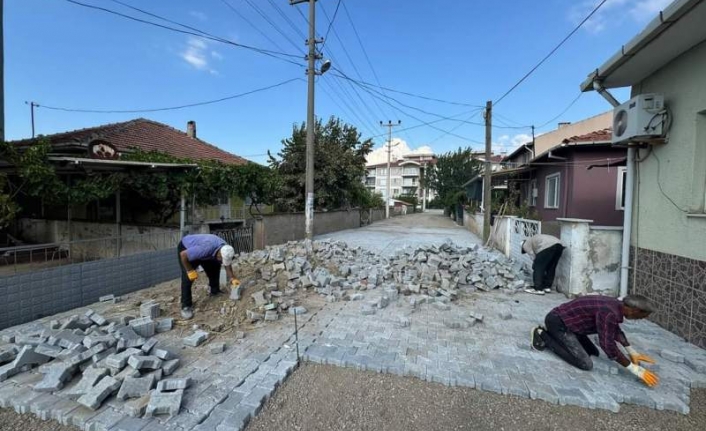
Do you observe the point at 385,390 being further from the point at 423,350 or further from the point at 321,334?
the point at 321,334

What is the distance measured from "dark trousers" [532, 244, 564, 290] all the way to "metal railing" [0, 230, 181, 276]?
24.3 feet

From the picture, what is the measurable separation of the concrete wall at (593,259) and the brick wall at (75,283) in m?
7.62

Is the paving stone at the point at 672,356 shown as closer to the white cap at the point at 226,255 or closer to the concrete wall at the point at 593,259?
the concrete wall at the point at 593,259

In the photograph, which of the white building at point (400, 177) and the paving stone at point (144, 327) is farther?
the white building at point (400, 177)

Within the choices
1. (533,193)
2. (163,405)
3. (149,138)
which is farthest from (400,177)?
(163,405)

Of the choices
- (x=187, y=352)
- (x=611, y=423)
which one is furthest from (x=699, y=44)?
(x=187, y=352)

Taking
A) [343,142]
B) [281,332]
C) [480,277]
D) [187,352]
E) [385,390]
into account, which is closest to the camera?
[385,390]

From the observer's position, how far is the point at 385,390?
2830 millimetres

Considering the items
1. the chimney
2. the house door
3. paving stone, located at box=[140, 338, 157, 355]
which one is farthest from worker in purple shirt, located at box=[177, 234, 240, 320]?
the chimney

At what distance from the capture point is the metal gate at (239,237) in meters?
8.55

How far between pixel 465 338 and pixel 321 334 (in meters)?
1.78

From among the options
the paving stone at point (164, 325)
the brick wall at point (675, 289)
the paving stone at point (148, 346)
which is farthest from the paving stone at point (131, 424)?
the brick wall at point (675, 289)

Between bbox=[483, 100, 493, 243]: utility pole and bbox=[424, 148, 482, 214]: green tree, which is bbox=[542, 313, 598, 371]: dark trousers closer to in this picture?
bbox=[483, 100, 493, 243]: utility pole

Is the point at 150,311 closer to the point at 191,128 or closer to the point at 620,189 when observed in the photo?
the point at 620,189
